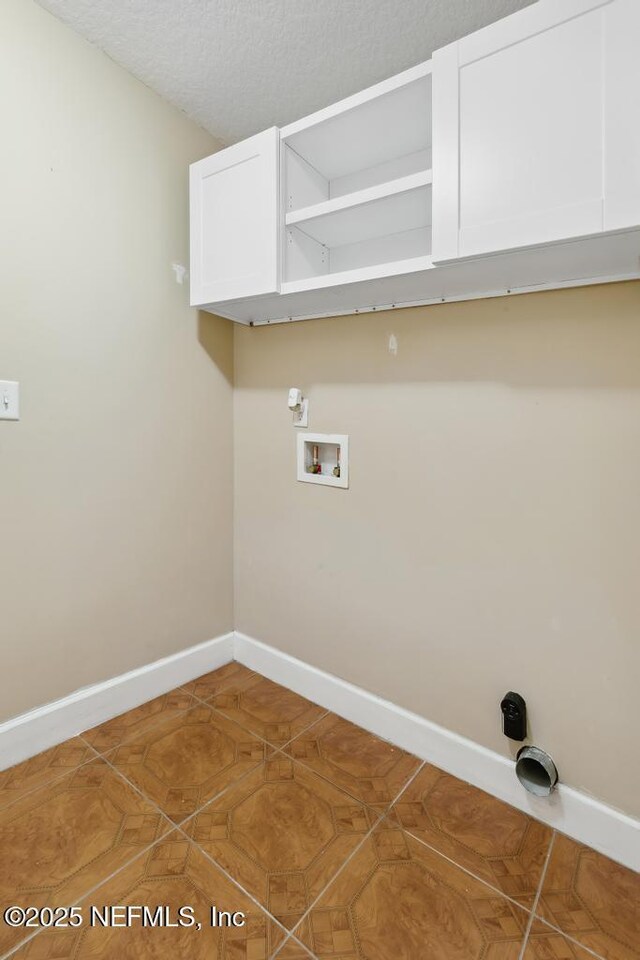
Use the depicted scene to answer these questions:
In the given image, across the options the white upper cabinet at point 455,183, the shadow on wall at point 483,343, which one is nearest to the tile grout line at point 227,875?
the shadow on wall at point 483,343

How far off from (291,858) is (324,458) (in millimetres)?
1265

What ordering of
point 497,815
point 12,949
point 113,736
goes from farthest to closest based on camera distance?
1. point 113,736
2. point 497,815
3. point 12,949

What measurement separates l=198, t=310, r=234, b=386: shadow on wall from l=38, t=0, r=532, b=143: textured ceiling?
79 cm

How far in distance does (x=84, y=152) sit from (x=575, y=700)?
2.31 meters

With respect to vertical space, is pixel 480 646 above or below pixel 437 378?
below

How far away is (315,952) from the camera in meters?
1.00

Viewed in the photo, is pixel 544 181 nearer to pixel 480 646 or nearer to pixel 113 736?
pixel 480 646

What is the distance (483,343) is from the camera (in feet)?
4.66

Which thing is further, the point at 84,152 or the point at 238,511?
the point at 238,511

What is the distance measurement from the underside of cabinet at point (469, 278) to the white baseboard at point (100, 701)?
1484 mm

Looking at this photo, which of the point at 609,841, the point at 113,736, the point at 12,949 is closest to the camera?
the point at 12,949

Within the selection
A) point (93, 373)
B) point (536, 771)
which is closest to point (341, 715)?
point (536, 771)

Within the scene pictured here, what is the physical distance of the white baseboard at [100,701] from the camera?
1.51m

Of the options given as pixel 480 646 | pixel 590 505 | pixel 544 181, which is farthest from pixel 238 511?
pixel 544 181
